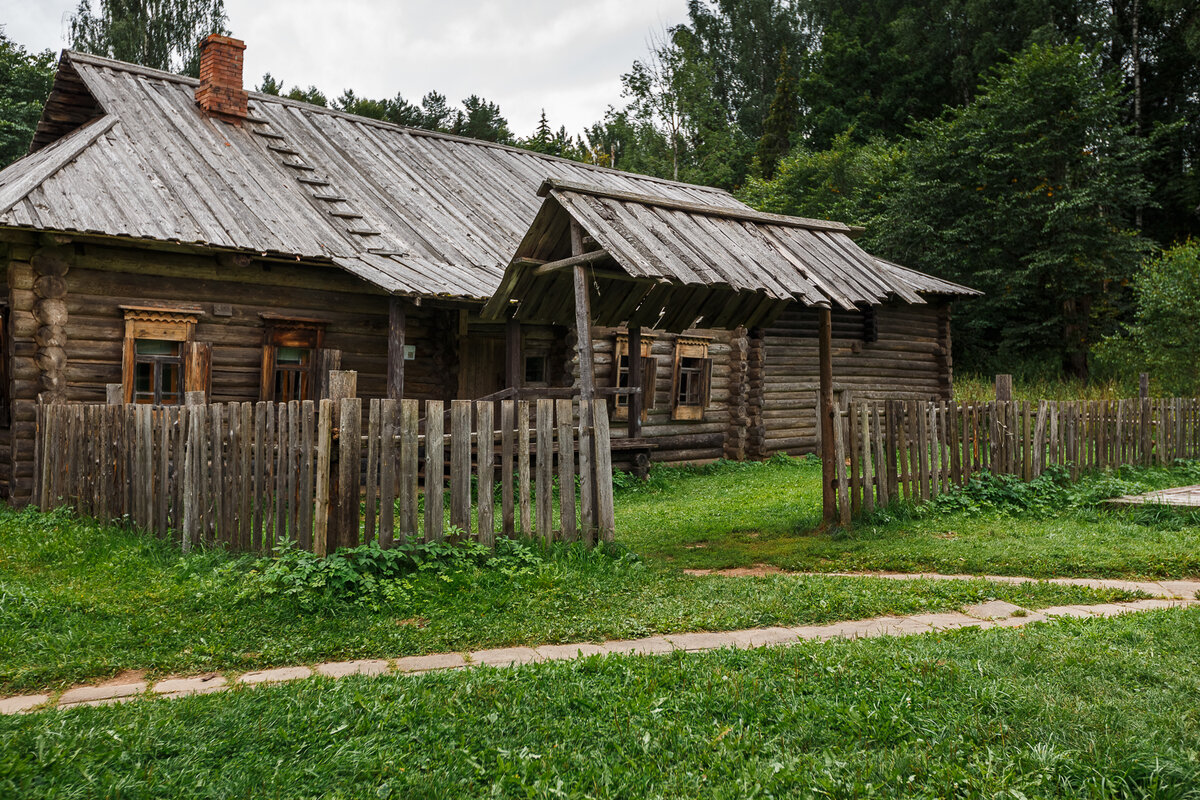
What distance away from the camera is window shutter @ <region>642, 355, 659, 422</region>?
56.5ft

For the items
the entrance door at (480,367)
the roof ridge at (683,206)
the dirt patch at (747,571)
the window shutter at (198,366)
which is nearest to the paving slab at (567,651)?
the dirt patch at (747,571)

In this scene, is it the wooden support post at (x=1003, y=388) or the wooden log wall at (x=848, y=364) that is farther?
the wooden log wall at (x=848, y=364)

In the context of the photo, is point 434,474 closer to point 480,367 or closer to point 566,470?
point 566,470

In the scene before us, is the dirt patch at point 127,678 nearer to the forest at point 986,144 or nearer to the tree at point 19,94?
the forest at point 986,144

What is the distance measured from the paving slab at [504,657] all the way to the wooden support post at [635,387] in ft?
31.0

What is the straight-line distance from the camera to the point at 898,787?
3.05 m

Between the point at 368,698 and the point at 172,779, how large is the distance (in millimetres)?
941

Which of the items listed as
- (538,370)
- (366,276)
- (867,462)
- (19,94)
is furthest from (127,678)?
(19,94)

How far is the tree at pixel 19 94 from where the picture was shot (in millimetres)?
28938

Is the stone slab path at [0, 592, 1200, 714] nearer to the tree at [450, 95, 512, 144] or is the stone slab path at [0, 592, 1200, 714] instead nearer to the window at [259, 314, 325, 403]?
the window at [259, 314, 325, 403]

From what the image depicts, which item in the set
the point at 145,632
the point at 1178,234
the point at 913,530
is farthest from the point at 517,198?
the point at 1178,234

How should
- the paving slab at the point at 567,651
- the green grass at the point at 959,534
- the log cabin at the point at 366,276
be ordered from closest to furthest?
the paving slab at the point at 567,651 < the green grass at the point at 959,534 < the log cabin at the point at 366,276

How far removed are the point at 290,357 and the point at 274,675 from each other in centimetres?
1007

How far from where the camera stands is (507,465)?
662 cm
